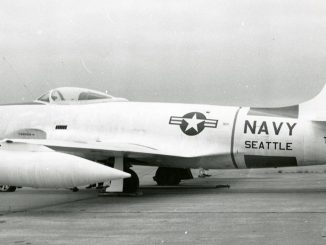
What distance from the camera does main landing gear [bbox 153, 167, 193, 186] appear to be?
18469 millimetres

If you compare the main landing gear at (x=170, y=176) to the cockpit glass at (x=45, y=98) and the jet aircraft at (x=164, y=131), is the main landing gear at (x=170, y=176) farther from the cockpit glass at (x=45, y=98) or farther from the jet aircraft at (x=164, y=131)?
the cockpit glass at (x=45, y=98)

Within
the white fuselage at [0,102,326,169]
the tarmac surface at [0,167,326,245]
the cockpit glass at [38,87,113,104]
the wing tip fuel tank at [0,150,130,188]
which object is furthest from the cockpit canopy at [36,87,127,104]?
the wing tip fuel tank at [0,150,130,188]

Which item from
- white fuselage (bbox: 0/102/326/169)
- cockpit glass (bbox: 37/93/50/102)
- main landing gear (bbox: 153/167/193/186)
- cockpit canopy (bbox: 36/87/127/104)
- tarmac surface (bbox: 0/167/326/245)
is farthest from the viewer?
main landing gear (bbox: 153/167/193/186)

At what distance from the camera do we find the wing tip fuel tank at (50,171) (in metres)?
11.2

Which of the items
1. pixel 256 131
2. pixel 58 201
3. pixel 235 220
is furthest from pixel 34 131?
pixel 235 220

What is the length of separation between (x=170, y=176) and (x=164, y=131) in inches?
143

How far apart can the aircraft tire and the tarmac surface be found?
194 inches

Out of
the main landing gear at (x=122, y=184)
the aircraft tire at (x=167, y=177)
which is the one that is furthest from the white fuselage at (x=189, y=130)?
the aircraft tire at (x=167, y=177)

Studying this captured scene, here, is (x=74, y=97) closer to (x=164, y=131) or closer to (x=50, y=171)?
(x=164, y=131)

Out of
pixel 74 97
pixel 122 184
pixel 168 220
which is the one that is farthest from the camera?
pixel 74 97

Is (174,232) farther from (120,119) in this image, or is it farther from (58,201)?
(120,119)

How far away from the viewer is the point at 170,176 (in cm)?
A: 1844

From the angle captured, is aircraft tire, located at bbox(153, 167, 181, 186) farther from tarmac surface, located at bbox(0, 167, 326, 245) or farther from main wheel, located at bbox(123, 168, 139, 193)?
tarmac surface, located at bbox(0, 167, 326, 245)

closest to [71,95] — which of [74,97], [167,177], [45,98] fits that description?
[74,97]
